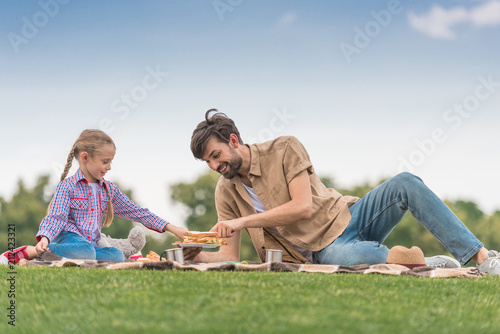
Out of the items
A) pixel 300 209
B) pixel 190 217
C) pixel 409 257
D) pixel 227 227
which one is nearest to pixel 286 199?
pixel 300 209

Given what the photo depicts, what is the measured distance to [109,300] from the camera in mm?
3232

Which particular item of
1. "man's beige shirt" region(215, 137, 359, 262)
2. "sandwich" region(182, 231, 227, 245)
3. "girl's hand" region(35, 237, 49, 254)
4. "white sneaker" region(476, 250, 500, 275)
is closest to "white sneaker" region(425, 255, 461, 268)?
"white sneaker" region(476, 250, 500, 275)

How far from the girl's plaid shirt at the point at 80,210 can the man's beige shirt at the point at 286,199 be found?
4.19 feet

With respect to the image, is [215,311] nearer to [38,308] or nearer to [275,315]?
[275,315]

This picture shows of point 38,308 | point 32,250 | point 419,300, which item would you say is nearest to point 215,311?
point 38,308

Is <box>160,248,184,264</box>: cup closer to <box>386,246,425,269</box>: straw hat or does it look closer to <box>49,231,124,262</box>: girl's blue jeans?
<box>49,231,124,262</box>: girl's blue jeans

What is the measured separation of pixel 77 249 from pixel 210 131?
1985mm

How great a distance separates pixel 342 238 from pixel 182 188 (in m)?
32.0

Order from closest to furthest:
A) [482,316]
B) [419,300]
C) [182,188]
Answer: [482,316]
[419,300]
[182,188]

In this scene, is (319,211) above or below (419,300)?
above

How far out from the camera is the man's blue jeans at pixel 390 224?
5.31m

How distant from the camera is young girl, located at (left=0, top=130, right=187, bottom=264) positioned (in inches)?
237

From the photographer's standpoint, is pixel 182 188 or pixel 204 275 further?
pixel 182 188

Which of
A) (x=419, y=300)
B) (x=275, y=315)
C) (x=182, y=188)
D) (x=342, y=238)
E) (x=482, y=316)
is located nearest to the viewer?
(x=275, y=315)
